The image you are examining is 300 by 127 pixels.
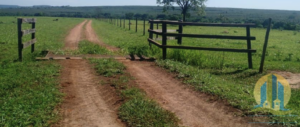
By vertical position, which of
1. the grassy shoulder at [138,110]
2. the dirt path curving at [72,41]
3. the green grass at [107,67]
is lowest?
the grassy shoulder at [138,110]

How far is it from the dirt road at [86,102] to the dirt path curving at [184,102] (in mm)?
966

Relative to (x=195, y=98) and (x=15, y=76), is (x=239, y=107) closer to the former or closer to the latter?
(x=195, y=98)

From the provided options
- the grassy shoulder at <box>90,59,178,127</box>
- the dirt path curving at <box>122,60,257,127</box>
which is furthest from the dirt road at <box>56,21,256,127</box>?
the grassy shoulder at <box>90,59,178,127</box>

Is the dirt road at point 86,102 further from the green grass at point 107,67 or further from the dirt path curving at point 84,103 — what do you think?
the green grass at point 107,67

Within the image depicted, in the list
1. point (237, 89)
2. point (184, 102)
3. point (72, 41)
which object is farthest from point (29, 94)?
point (72, 41)

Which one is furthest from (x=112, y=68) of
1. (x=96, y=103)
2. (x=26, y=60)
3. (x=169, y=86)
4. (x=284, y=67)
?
(x=284, y=67)

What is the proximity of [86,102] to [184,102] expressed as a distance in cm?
189

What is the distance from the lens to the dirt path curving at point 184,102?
444cm

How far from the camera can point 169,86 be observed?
630cm

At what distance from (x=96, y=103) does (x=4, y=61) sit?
18.8 feet
